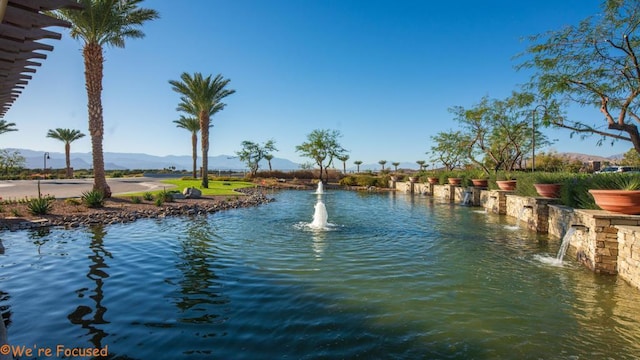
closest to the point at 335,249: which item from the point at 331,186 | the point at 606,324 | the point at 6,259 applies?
the point at 606,324

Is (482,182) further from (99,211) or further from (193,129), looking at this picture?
(193,129)

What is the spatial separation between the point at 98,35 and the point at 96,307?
17.5 meters

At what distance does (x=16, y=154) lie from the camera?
48.7 m

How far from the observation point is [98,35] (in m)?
17.8

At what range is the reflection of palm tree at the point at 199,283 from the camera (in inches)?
206

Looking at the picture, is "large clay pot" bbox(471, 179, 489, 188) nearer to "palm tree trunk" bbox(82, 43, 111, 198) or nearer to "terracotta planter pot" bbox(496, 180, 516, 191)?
"terracotta planter pot" bbox(496, 180, 516, 191)

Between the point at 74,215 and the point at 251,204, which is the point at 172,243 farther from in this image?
the point at 251,204

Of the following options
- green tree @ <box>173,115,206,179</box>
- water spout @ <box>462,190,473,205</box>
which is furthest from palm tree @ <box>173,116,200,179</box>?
water spout @ <box>462,190,473,205</box>

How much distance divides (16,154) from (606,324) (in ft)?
211

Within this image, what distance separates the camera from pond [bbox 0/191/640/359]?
4.25 m

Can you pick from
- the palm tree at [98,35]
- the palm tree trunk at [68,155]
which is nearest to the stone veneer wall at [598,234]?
the palm tree at [98,35]

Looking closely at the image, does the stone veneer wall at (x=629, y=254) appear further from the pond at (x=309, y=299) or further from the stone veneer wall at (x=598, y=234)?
the pond at (x=309, y=299)

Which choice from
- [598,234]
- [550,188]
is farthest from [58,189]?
[598,234]

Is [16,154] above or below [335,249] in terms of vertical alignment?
above
